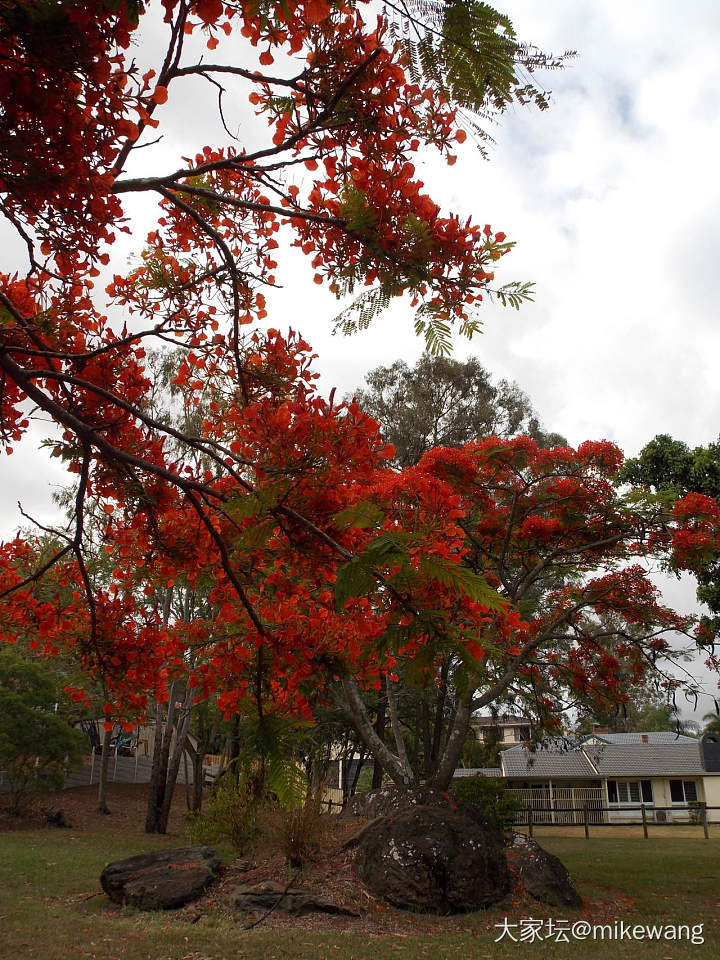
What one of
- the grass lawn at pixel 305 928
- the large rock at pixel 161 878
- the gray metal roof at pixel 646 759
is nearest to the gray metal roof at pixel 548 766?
the gray metal roof at pixel 646 759

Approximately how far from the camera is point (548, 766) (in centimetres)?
3006

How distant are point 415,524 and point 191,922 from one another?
7085mm

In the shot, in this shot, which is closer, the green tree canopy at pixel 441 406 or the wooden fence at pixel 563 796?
the green tree canopy at pixel 441 406

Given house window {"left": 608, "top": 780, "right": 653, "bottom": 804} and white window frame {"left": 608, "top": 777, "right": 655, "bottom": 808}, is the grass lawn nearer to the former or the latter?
white window frame {"left": 608, "top": 777, "right": 655, "bottom": 808}

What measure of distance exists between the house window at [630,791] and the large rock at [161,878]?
25.6 m

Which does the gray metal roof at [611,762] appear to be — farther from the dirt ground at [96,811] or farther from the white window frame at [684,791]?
the dirt ground at [96,811]

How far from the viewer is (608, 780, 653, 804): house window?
29047mm

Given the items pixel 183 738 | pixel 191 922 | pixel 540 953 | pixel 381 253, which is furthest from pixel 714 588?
pixel 183 738

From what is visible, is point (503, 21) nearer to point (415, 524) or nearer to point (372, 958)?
point (415, 524)

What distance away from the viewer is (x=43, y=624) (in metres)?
3.52

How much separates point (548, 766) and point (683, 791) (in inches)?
217

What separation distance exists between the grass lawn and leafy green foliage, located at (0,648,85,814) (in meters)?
4.80

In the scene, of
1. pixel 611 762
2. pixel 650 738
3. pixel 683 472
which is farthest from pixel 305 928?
pixel 650 738

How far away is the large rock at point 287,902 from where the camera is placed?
25.3 feet
